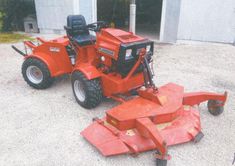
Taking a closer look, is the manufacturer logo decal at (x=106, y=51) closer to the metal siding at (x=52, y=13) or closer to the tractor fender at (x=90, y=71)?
the tractor fender at (x=90, y=71)

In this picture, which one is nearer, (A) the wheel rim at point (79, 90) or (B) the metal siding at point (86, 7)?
(A) the wheel rim at point (79, 90)

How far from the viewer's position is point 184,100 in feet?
9.84

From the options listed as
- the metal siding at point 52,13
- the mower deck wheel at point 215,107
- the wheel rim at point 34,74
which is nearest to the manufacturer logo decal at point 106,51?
the wheel rim at point 34,74

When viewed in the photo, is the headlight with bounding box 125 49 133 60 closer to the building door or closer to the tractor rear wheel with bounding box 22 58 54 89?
the tractor rear wheel with bounding box 22 58 54 89

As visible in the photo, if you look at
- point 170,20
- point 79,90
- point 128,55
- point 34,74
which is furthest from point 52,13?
point 128,55

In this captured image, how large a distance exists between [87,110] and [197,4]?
5.59 meters

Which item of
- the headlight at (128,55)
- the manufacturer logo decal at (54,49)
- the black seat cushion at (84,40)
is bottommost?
the manufacturer logo decal at (54,49)

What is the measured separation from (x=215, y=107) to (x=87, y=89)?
1.84 metres

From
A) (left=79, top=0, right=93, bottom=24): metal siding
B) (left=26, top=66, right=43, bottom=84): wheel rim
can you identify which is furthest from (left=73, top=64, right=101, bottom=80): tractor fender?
(left=79, top=0, right=93, bottom=24): metal siding

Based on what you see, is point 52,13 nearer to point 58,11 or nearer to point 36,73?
point 58,11

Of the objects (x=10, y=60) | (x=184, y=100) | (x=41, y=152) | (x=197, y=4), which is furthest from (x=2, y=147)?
(x=197, y=4)

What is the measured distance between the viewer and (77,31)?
12.9ft

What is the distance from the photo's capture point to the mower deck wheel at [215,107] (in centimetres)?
316

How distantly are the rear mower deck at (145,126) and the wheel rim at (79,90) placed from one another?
33.1 inches
